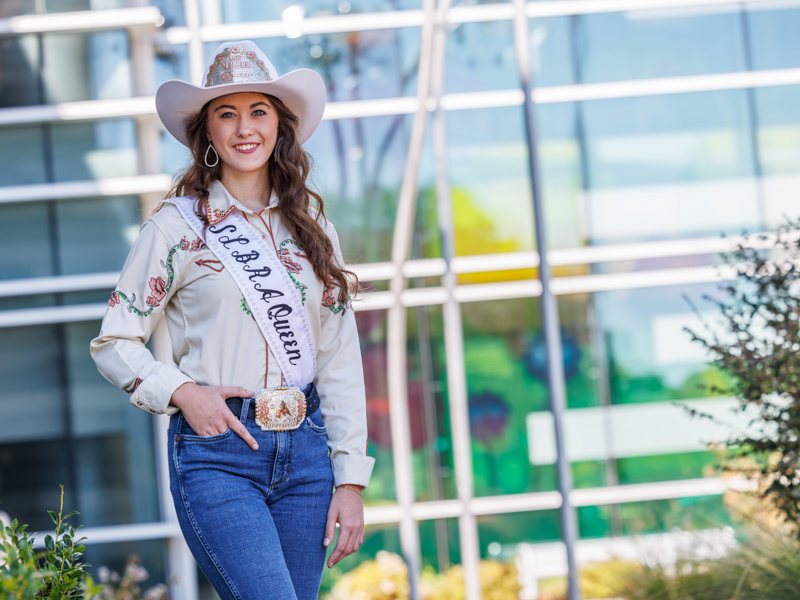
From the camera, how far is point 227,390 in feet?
6.92

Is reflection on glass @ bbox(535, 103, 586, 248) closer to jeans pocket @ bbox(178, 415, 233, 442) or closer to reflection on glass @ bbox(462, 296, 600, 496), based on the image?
reflection on glass @ bbox(462, 296, 600, 496)

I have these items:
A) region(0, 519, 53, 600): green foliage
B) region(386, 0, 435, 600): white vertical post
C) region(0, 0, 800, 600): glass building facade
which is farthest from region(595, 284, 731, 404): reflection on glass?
region(0, 519, 53, 600): green foliage

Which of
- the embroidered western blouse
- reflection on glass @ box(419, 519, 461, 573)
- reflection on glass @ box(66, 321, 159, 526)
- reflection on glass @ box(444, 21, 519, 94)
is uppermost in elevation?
reflection on glass @ box(444, 21, 519, 94)

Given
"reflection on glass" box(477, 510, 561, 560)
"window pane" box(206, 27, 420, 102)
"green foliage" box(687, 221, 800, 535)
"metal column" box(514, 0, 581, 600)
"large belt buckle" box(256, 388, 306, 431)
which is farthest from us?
"window pane" box(206, 27, 420, 102)

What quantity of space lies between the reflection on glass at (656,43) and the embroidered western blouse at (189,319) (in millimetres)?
4601

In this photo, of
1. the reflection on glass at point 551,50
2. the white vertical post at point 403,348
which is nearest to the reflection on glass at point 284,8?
the white vertical post at point 403,348

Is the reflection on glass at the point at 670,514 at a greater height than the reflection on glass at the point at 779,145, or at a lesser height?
lesser

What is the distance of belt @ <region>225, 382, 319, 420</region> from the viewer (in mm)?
2137

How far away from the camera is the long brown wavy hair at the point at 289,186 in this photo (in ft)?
7.67

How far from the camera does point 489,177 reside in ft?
20.7

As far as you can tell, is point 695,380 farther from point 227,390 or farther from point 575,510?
point 227,390

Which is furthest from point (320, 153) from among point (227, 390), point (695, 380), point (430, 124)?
point (227, 390)

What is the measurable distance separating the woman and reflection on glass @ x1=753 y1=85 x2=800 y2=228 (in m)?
4.80

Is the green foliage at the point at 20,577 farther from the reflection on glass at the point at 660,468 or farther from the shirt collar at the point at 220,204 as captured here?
the reflection on glass at the point at 660,468
